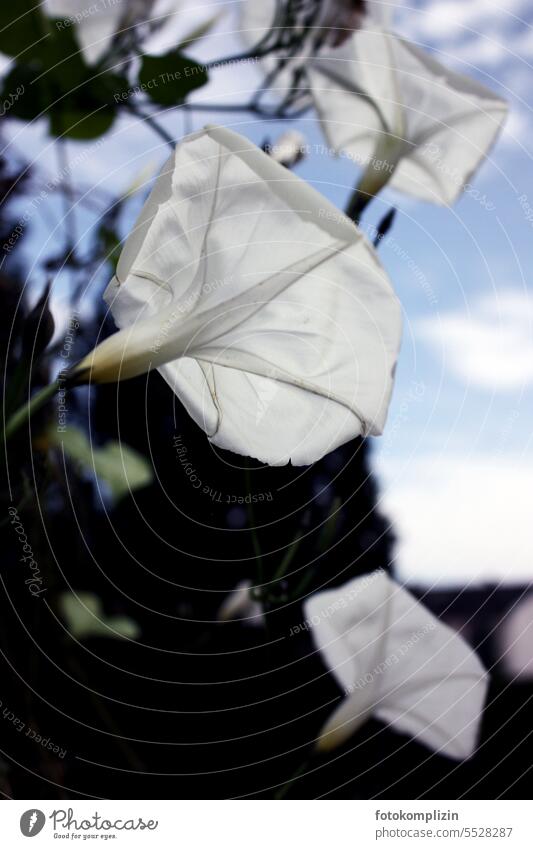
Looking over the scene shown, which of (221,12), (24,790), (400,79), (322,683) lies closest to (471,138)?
(400,79)

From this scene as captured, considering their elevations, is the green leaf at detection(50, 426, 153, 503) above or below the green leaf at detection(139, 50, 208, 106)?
below

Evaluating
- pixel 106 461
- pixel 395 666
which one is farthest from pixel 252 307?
pixel 395 666

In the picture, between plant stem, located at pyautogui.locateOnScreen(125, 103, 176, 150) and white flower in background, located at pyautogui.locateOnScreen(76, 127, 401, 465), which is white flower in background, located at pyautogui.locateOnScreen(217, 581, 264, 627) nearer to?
white flower in background, located at pyautogui.locateOnScreen(76, 127, 401, 465)

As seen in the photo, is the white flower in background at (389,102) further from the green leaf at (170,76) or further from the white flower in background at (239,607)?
the white flower in background at (239,607)

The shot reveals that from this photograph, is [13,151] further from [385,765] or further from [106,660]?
[385,765]

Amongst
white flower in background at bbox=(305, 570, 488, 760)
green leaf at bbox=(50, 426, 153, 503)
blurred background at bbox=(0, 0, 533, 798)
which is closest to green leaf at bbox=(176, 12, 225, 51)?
blurred background at bbox=(0, 0, 533, 798)

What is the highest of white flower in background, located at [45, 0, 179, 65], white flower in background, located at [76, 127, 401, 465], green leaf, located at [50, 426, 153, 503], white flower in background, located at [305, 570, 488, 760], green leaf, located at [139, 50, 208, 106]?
white flower in background, located at [45, 0, 179, 65]

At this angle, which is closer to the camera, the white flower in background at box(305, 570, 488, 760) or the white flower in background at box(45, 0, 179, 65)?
the white flower in background at box(45, 0, 179, 65)

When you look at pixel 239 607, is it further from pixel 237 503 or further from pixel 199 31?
pixel 199 31
